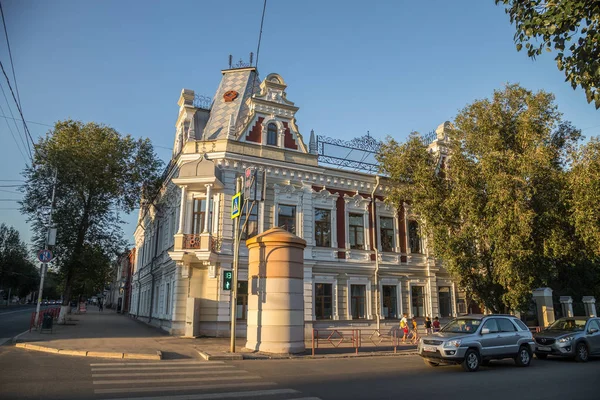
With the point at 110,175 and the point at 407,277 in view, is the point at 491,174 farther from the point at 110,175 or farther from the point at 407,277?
the point at 110,175

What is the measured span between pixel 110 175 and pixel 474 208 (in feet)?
78.8

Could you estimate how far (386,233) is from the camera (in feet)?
92.4

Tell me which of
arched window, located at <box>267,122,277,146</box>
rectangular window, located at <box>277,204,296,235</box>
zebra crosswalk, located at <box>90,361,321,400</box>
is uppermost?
arched window, located at <box>267,122,277,146</box>

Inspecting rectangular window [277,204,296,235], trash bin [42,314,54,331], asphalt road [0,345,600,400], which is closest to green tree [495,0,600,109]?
asphalt road [0,345,600,400]

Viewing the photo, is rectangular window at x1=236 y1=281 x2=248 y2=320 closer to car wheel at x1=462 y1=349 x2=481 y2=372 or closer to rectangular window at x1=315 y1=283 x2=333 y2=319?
rectangular window at x1=315 y1=283 x2=333 y2=319

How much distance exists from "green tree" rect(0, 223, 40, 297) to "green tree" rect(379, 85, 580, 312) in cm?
7387

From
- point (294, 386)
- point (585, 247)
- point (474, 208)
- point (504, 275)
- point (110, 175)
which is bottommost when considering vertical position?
point (294, 386)

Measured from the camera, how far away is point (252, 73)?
2941 centimetres

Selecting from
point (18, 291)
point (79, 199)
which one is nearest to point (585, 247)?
point (79, 199)

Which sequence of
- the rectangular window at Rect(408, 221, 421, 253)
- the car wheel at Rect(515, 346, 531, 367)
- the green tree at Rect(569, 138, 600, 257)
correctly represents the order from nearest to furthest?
the car wheel at Rect(515, 346, 531, 367) → the green tree at Rect(569, 138, 600, 257) → the rectangular window at Rect(408, 221, 421, 253)

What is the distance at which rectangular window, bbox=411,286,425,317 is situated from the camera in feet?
91.5

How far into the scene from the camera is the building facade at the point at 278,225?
73.4 ft

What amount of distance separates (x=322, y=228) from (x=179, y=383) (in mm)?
16940

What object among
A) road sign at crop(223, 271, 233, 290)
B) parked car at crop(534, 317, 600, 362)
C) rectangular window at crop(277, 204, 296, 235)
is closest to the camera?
parked car at crop(534, 317, 600, 362)
